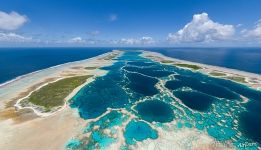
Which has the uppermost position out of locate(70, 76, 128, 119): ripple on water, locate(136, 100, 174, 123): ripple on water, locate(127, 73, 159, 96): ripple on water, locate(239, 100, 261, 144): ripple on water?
locate(70, 76, 128, 119): ripple on water

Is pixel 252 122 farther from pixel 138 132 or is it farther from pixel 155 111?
pixel 138 132

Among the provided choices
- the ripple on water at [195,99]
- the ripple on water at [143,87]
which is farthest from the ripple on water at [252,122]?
the ripple on water at [143,87]

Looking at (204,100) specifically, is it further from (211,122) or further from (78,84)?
(78,84)

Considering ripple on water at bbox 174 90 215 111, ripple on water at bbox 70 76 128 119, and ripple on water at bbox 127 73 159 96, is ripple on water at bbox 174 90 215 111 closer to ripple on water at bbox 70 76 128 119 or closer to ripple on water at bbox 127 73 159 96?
ripple on water at bbox 127 73 159 96

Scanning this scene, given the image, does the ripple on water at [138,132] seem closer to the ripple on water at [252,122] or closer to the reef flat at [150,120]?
the reef flat at [150,120]

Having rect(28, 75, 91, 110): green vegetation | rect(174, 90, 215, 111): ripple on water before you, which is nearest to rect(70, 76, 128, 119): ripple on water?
rect(28, 75, 91, 110): green vegetation

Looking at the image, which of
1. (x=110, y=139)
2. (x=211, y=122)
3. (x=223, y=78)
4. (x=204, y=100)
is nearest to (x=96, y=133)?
(x=110, y=139)

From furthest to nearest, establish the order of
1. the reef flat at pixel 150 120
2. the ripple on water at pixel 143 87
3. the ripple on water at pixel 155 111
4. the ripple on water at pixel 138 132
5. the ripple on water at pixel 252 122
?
the ripple on water at pixel 143 87, the ripple on water at pixel 155 111, the ripple on water at pixel 252 122, the ripple on water at pixel 138 132, the reef flat at pixel 150 120
